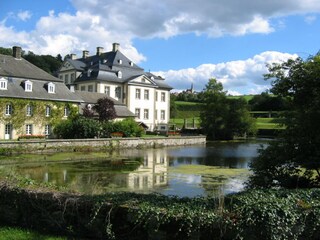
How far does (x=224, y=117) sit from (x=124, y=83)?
47.0ft

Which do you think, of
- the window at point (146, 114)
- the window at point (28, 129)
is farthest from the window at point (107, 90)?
the window at point (28, 129)

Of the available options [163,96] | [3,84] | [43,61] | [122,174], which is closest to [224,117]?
[163,96]

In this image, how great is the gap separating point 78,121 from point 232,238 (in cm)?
3050

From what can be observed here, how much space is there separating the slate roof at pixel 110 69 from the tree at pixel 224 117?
8120mm

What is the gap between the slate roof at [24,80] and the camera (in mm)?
35906

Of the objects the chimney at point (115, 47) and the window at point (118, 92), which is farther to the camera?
the chimney at point (115, 47)

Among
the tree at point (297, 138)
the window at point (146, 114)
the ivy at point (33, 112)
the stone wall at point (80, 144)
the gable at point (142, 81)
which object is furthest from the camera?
the window at point (146, 114)

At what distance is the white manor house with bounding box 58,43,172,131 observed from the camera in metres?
55.4

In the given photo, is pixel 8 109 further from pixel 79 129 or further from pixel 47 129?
pixel 79 129

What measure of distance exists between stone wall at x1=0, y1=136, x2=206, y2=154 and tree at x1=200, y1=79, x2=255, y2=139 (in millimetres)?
13727

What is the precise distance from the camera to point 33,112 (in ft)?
120

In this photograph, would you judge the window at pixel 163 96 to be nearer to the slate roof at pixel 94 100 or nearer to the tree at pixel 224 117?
the tree at pixel 224 117

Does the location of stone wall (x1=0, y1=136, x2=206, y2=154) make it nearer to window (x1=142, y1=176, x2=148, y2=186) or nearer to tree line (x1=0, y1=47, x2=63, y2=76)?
window (x1=142, y1=176, x2=148, y2=186)

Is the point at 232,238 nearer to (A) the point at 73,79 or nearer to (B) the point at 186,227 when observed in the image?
(B) the point at 186,227
